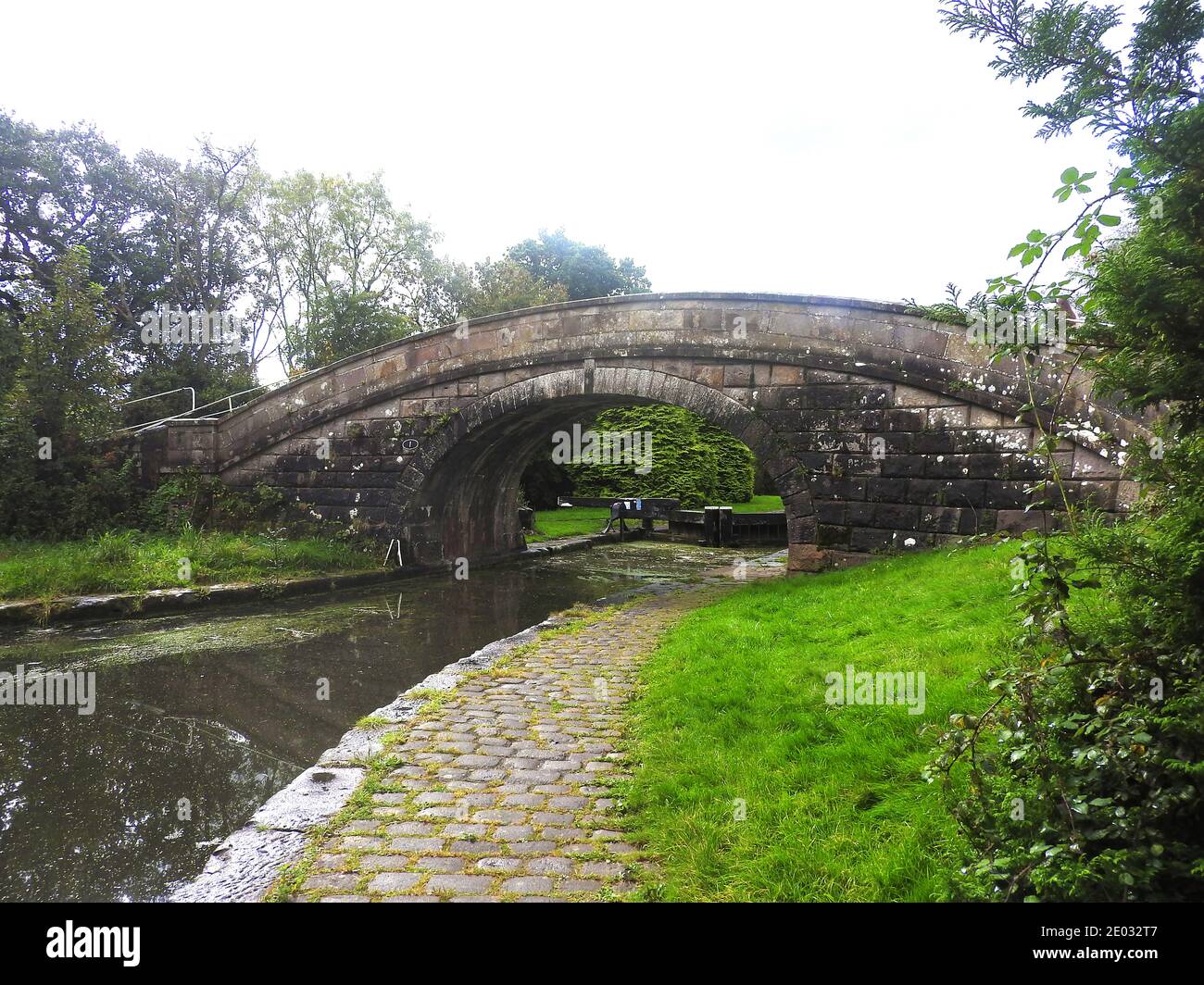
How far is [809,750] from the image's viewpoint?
359 cm

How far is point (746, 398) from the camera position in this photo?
33.0ft

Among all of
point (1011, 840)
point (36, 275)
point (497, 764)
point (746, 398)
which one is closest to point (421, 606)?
point (746, 398)

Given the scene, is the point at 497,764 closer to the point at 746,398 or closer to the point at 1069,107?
the point at 1069,107

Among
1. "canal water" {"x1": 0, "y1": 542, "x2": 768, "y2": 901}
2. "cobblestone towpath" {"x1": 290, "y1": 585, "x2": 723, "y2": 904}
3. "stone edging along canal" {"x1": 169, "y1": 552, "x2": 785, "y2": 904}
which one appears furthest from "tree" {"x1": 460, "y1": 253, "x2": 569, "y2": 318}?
"stone edging along canal" {"x1": 169, "y1": 552, "x2": 785, "y2": 904}

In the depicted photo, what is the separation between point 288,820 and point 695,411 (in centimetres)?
802

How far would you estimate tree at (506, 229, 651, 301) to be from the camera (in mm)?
32500

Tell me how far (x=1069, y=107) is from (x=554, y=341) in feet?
31.4

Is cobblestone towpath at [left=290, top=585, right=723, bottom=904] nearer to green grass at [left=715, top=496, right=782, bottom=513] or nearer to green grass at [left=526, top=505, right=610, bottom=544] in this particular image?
green grass at [left=526, top=505, right=610, bottom=544]

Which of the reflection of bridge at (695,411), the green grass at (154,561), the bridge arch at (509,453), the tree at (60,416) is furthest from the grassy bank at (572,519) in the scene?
the tree at (60,416)

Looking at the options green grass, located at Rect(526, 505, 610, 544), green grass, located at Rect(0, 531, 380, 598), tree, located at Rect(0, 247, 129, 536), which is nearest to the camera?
green grass, located at Rect(0, 531, 380, 598)

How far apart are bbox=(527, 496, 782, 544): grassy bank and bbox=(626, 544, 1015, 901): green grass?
36.7ft

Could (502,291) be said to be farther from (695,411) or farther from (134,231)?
(695,411)

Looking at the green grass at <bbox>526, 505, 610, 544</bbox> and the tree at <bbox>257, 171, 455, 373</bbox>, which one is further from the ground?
the tree at <bbox>257, 171, 455, 373</bbox>
